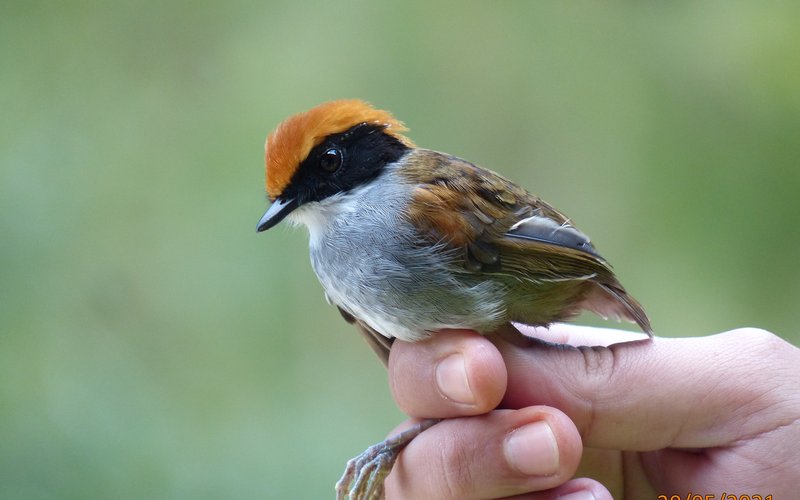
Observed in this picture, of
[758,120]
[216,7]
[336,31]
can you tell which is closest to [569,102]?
[758,120]

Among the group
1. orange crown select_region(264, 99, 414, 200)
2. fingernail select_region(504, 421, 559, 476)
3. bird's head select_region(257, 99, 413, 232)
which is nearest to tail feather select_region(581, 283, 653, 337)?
fingernail select_region(504, 421, 559, 476)

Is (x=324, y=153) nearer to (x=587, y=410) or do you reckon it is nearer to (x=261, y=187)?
(x=587, y=410)

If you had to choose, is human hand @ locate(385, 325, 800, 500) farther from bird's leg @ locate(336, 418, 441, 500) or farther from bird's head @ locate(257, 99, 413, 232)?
bird's head @ locate(257, 99, 413, 232)

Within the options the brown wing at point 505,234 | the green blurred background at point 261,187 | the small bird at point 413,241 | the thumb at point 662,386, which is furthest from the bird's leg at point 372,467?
the green blurred background at point 261,187

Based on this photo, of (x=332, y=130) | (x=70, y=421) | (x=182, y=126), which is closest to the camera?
(x=332, y=130)

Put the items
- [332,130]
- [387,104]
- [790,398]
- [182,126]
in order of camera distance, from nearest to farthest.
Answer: [790,398]
[332,130]
[182,126]
[387,104]

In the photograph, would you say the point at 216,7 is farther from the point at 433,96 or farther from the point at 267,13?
the point at 433,96

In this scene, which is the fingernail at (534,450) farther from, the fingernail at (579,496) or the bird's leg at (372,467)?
the bird's leg at (372,467)
